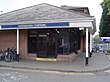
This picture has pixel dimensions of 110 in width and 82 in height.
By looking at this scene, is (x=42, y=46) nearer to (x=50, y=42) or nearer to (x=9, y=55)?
(x=50, y=42)

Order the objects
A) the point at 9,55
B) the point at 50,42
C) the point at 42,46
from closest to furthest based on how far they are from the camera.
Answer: the point at 9,55, the point at 50,42, the point at 42,46

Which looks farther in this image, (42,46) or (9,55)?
(42,46)

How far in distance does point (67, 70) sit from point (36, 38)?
21.9 feet

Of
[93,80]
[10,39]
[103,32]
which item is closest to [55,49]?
[10,39]

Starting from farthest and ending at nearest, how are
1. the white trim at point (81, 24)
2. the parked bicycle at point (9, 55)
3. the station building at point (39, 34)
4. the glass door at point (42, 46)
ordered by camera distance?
the glass door at point (42, 46) < the parked bicycle at point (9, 55) < the station building at point (39, 34) < the white trim at point (81, 24)

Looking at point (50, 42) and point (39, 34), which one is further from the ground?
point (39, 34)

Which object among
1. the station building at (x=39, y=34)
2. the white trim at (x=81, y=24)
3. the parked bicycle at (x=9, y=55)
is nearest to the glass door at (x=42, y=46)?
the station building at (x=39, y=34)

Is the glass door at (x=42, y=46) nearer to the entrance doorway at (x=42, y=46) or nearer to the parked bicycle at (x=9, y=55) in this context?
the entrance doorway at (x=42, y=46)

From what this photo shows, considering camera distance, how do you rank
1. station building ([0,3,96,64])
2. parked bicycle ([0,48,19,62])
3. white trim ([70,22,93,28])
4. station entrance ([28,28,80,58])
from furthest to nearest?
station entrance ([28,28,80,58])
parked bicycle ([0,48,19,62])
station building ([0,3,96,64])
white trim ([70,22,93,28])

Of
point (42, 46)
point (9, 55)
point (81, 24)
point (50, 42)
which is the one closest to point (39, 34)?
point (42, 46)

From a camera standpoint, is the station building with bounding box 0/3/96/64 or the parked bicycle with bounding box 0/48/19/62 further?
the parked bicycle with bounding box 0/48/19/62

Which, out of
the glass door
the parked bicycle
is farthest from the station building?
the parked bicycle

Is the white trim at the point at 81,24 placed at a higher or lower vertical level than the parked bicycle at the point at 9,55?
higher

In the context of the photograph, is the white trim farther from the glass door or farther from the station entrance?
the glass door
